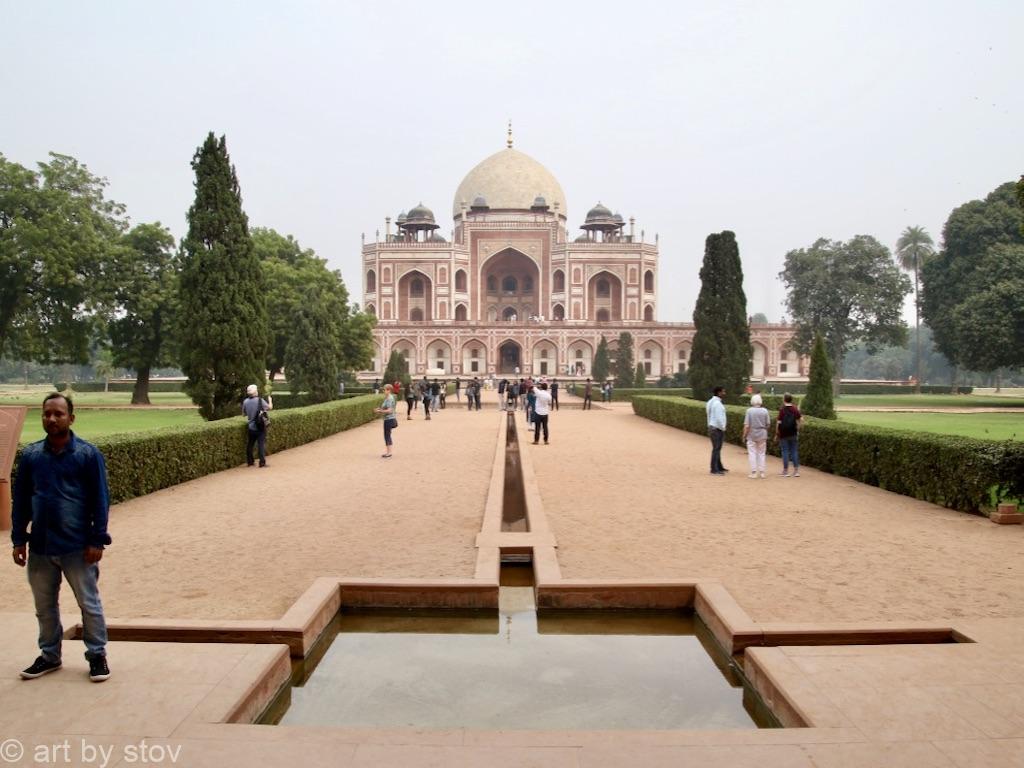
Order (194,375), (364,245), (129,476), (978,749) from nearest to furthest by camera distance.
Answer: (978,749) < (129,476) < (194,375) < (364,245)

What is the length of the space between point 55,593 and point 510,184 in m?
63.9

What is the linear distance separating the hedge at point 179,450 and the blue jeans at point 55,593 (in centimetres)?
471

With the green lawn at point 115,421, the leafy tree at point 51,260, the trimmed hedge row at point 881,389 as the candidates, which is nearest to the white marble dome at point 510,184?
the trimmed hedge row at point 881,389

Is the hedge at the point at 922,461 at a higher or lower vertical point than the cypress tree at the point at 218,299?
lower

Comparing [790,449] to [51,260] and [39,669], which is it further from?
[51,260]

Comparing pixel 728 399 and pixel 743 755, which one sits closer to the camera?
pixel 743 755

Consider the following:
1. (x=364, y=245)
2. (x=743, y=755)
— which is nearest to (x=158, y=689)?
(x=743, y=755)

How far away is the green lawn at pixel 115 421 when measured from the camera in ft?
60.5

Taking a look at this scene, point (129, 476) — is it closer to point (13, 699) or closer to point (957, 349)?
point (13, 699)

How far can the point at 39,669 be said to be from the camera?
12.1 feet

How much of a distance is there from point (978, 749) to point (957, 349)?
116 feet

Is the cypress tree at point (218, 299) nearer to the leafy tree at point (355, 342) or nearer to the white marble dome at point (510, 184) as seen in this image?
the leafy tree at point (355, 342)

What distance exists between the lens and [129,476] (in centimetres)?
901

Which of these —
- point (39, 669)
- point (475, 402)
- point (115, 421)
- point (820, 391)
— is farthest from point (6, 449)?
point (475, 402)
